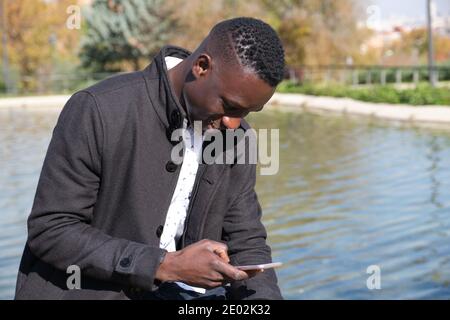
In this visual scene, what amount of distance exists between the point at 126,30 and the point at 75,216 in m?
39.0

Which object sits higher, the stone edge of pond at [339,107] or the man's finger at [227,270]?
the man's finger at [227,270]

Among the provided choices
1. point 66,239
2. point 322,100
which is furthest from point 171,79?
point 322,100

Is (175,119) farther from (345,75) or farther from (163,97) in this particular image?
(345,75)

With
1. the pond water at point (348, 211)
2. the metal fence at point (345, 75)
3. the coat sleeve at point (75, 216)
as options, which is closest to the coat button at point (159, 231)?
the coat sleeve at point (75, 216)

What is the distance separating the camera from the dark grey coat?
2412 mm

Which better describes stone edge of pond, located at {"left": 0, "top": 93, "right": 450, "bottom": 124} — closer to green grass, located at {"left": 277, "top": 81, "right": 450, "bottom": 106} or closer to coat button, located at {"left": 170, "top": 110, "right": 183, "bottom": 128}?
green grass, located at {"left": 277, "top": 81, "right": 450, "bottom": 106}

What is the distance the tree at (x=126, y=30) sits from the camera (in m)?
40.9

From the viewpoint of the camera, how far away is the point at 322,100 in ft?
83.4

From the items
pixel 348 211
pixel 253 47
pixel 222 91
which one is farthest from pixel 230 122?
pixel 348 211

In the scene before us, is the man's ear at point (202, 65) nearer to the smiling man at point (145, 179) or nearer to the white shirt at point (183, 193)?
the smiling man at point (145, 179)

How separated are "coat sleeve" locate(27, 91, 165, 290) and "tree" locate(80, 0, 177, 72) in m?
38.8

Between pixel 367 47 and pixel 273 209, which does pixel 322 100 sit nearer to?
pixel 273 209
